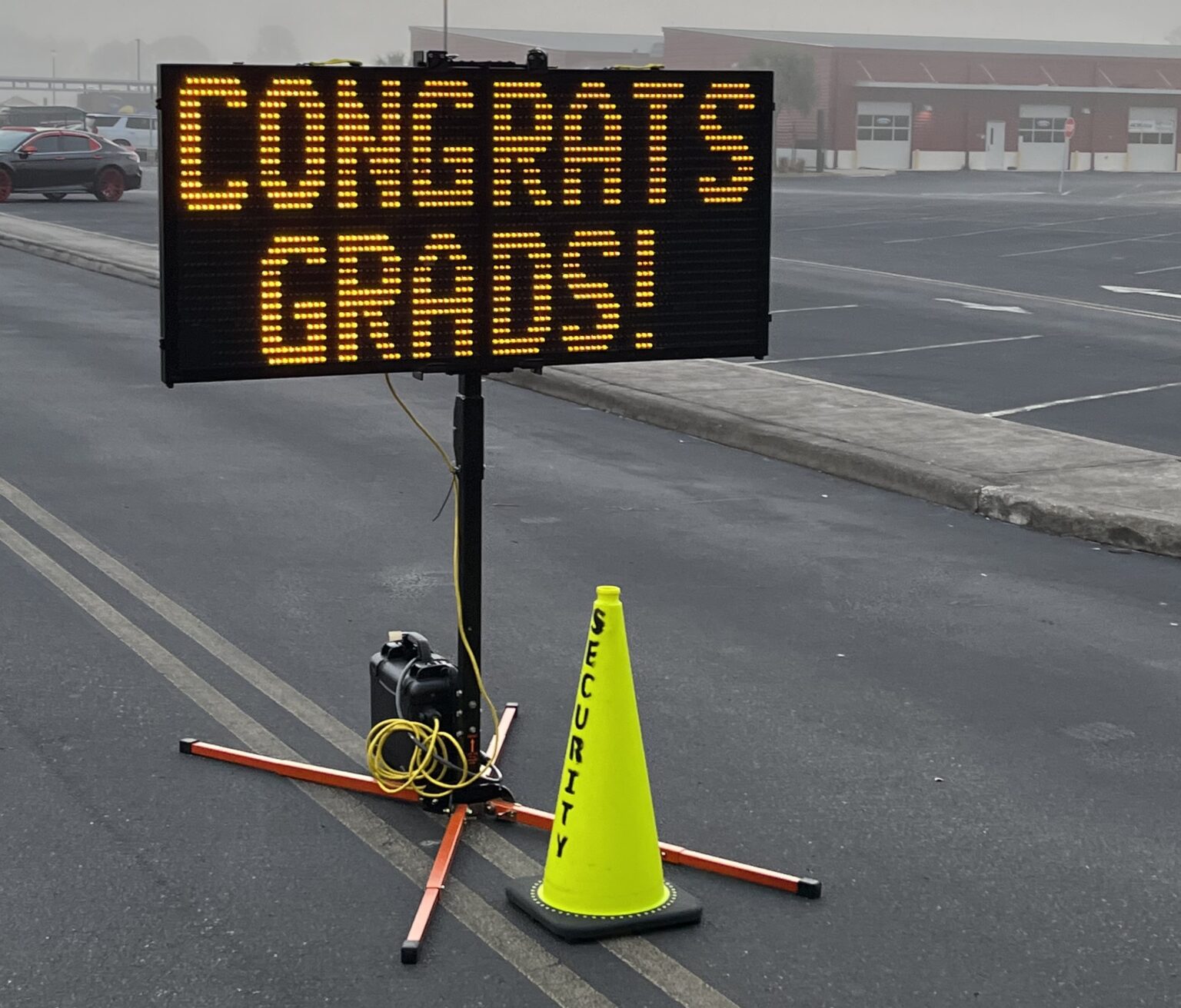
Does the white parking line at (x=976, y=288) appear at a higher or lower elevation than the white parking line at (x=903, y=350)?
higher

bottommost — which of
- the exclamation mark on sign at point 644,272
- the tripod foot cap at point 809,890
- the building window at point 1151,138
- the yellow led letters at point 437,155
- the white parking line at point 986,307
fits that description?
the tripod foot cap at point 809,890

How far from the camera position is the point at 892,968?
455 cm

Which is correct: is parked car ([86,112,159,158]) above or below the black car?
above

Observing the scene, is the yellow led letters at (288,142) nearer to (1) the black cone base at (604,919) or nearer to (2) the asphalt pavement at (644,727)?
(2) the asphalt pavement at (644,727)

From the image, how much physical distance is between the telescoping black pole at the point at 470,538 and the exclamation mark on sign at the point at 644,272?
22.9 inches

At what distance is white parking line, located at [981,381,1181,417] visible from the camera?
45.7ft

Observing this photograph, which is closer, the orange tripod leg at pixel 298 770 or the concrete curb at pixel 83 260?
Result: the orange tripod leg at pixel 298 770

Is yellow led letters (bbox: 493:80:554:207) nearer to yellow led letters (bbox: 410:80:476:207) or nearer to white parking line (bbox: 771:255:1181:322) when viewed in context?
yellow led letters (bbox: 410:80:476:207)

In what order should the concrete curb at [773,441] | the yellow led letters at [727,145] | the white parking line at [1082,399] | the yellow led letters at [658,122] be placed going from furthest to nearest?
1. the white parking line at [1082,399]
2. the concrete curb at [773,441]
3. the yellow led letters at [727,145]
4. the yellow led letters at [658,122]

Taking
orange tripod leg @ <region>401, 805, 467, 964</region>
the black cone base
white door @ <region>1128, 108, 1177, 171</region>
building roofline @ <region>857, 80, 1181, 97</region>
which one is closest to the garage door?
building roofline @ <region>857, 80, 1181, 97</region>

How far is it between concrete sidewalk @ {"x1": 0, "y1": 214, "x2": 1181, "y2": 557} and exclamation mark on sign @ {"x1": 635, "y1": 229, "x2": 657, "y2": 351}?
15.6 feet

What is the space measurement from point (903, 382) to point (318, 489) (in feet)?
21.5

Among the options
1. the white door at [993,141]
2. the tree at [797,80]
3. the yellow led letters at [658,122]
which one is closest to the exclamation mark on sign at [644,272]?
the yellow led letters at [658,122]

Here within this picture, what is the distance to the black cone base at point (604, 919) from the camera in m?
4.66
